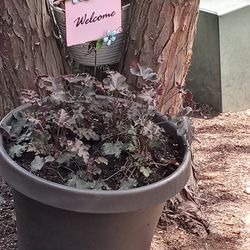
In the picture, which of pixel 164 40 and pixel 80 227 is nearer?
pixel 80 227

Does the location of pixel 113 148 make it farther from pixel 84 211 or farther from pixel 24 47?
pixel 24 47

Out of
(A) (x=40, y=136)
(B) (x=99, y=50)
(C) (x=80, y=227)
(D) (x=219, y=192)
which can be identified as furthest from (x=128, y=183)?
(D) (x=219, y=192)

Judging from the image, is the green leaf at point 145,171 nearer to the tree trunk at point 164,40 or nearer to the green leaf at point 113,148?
the green leaf at point 113,148

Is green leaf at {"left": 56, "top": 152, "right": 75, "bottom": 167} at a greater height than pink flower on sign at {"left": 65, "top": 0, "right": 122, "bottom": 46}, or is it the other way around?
pink flower on sign at {"left": 65, "top": 0, "right": 122, "bottom": 46}

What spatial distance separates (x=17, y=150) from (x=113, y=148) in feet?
0.89

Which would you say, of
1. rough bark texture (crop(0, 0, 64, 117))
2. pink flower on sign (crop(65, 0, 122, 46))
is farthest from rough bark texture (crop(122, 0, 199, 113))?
rough bark texture (crop(0, 0, 64, 117))

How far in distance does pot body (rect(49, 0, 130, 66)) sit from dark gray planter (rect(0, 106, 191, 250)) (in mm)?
405

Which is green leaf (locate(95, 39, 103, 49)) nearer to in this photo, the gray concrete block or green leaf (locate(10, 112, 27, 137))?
green leaf (locate(10, 112, 27, 137))

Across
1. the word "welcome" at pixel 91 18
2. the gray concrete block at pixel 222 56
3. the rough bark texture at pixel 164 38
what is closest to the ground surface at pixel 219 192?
the gray concrete block at pixel 222 56

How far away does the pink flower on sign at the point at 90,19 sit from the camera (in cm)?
198

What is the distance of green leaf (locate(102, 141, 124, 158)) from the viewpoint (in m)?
1.91

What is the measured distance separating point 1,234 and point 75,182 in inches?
26.2

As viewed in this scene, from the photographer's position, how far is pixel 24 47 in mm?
2172

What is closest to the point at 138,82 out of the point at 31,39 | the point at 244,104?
the point at 31,39
